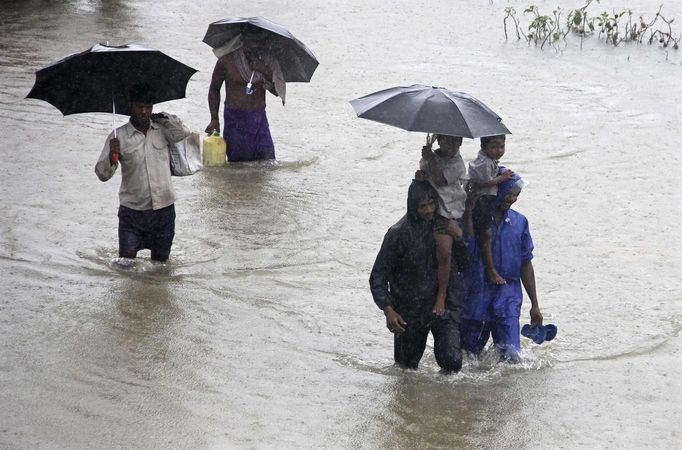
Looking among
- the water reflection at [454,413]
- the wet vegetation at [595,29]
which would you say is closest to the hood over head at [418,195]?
the water reflection at [454,413]

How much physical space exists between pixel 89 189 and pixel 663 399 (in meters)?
5.55

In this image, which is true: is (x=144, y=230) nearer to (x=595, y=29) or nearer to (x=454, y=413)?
(x=454, y=413)

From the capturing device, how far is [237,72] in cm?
1063

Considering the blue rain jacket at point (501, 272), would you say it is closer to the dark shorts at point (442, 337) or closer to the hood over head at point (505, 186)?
the hood over head at point (505, 186)

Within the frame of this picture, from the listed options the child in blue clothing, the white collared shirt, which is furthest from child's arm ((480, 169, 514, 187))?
the white collared shirt

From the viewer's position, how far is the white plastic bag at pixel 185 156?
791cm

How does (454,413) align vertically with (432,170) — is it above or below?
below

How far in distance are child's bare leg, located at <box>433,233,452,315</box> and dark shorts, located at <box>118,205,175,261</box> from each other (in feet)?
7.98

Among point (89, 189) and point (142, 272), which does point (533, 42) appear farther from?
point (142, 272)

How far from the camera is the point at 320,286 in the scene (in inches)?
319

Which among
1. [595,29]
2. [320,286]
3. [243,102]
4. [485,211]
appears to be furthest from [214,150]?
[595,29]

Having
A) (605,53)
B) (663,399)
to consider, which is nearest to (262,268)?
(663,399)

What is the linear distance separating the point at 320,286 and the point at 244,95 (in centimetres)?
327

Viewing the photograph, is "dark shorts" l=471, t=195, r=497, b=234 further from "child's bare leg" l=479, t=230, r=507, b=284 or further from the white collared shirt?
the white collared shirt
